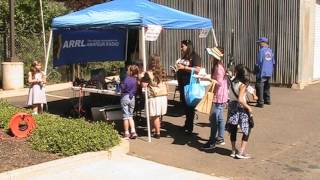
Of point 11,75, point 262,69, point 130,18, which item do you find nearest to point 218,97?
point 130,18

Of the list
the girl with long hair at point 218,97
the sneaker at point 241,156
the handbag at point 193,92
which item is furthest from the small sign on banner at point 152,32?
the sneaker at point 241,156

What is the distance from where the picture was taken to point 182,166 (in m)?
8.34

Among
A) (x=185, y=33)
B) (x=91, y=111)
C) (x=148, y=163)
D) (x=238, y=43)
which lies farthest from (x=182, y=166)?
(x=185, y=33)

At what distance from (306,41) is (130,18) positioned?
8885mm

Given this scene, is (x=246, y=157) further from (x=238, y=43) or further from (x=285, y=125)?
(x=238, y=43)

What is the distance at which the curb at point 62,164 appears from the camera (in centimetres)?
716

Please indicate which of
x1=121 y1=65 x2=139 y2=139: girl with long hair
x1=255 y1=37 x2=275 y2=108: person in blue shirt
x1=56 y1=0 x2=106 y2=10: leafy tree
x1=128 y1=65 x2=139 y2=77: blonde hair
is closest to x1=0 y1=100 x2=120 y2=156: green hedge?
x1=121 y1=65 x2=139 y2=139: girl with long hair

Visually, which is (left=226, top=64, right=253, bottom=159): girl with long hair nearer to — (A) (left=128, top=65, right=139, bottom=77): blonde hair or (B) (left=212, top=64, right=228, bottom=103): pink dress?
(B) (left=212, top=64, right=228, bottom=103): pink dress

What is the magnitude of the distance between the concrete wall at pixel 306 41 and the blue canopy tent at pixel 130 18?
248 inches

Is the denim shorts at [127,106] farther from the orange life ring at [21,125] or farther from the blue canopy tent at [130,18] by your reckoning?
the orange life ring at [21,125]

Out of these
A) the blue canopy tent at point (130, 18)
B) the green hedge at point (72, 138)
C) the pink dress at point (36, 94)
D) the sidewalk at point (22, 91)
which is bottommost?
the green hedge at point (72, 138)

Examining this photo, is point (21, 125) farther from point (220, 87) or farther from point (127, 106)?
point (220, 87)

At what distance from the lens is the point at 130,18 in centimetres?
1033

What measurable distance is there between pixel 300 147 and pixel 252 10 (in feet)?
29.3
